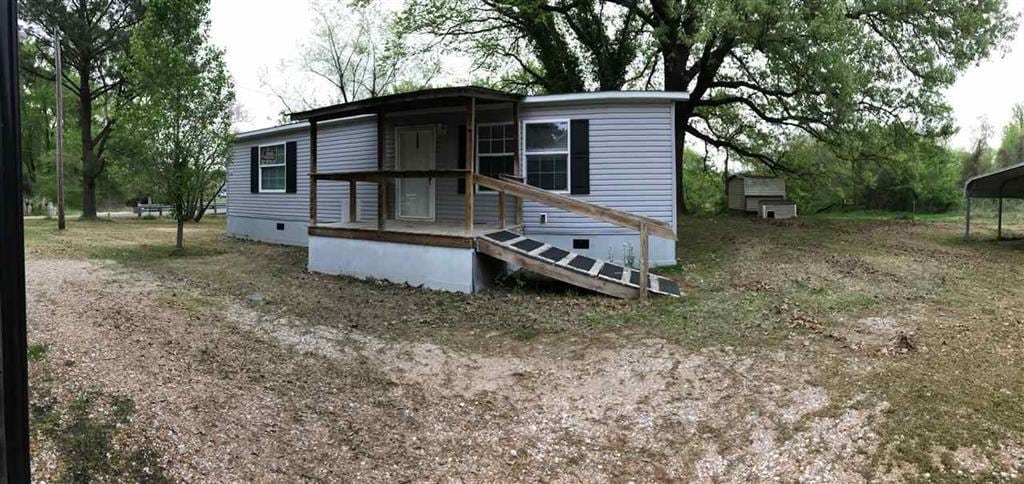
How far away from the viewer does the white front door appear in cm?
1084

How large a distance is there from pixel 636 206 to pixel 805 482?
6655mm

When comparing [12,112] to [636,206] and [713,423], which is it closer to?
[713,423]

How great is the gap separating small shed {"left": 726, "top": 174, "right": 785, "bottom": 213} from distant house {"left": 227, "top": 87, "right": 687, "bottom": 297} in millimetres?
12470

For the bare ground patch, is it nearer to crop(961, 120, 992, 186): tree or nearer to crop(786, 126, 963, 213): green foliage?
crop(786, 126, 963, 213): green foliage

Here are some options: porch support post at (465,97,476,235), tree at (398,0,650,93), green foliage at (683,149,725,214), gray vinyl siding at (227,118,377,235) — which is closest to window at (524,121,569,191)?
porch support post at (465,97,476,235)

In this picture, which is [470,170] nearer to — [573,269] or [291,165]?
[573,269]

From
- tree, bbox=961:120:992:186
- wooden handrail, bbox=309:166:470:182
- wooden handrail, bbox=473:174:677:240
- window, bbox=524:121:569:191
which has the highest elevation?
tree, bbox=961:120:992:186

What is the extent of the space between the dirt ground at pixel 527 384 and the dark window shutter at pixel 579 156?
249 centimetres

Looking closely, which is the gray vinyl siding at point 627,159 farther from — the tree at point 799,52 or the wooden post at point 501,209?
the tree at point 799,52

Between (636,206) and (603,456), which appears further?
(636,206)

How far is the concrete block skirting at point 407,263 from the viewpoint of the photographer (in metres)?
8.05

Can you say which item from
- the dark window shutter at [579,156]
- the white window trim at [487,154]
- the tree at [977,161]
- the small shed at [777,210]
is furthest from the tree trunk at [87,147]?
the tree at [977,161]

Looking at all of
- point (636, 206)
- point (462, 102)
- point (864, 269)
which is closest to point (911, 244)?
point (864, 269)

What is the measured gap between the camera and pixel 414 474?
3.31 m
